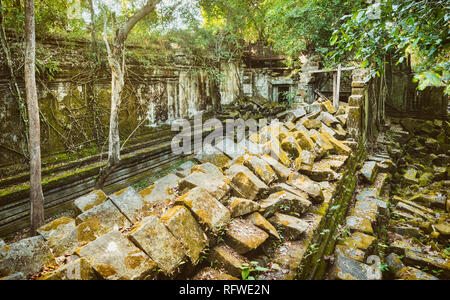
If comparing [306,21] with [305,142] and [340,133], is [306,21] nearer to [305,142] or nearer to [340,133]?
[340,133]

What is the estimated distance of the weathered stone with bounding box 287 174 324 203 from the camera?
256 cm

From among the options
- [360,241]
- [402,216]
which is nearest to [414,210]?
[402,216]

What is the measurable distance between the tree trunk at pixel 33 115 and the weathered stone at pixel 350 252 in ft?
15.3

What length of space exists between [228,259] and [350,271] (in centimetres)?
132

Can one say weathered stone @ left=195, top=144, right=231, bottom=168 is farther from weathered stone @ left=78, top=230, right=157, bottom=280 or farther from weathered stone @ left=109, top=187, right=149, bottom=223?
weathered stone @ left=78, top=230, right=157, bottom=280

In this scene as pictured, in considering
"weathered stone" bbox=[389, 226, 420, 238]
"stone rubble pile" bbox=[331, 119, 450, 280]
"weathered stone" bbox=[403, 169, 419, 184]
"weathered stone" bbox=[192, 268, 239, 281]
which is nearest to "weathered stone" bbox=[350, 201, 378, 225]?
"stone rubble pile" bbox=[331, 119, 450, 280]

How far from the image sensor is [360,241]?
2.87 m

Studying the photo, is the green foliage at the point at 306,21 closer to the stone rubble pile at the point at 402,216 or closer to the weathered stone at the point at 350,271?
the stone rubble pile at the point at 402,216

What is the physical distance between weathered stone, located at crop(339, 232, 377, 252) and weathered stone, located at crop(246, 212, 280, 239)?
1400 millimetres

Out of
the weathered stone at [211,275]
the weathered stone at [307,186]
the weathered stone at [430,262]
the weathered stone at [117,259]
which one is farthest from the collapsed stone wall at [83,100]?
the weathered stone at [430,262]
